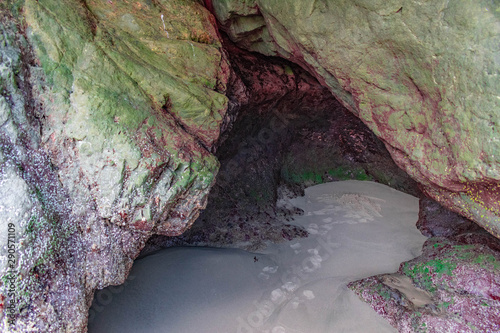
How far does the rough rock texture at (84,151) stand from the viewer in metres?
1.78

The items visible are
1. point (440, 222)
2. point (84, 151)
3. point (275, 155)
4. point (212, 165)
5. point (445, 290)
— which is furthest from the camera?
point (275, 155)

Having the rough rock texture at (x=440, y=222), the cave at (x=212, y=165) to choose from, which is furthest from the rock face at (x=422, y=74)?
the rough rock texture at (x=440, y=222)

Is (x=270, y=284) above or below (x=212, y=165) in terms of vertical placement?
below

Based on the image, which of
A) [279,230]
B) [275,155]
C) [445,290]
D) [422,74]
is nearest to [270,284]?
[279,230]

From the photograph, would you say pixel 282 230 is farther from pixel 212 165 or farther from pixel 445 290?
pixel 212 165

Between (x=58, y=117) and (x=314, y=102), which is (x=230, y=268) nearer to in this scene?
(x=58, y=117)

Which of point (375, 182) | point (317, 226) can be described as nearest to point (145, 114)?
point (317, 226)

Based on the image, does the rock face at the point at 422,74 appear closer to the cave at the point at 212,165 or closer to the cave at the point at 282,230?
the cave at the point at 212,165

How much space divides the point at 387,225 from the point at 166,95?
126 inches

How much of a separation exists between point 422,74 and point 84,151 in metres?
2.12

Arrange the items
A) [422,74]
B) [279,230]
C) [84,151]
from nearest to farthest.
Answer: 1. [84,151]
2. [422,74]
3. [279,230]

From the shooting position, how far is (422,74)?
2209 millimetres

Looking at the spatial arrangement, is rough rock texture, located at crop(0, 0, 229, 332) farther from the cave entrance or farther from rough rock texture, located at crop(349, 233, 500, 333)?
rough rock texture, located at crop(349, 233, 500, 333)

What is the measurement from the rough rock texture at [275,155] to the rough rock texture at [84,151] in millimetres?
940
